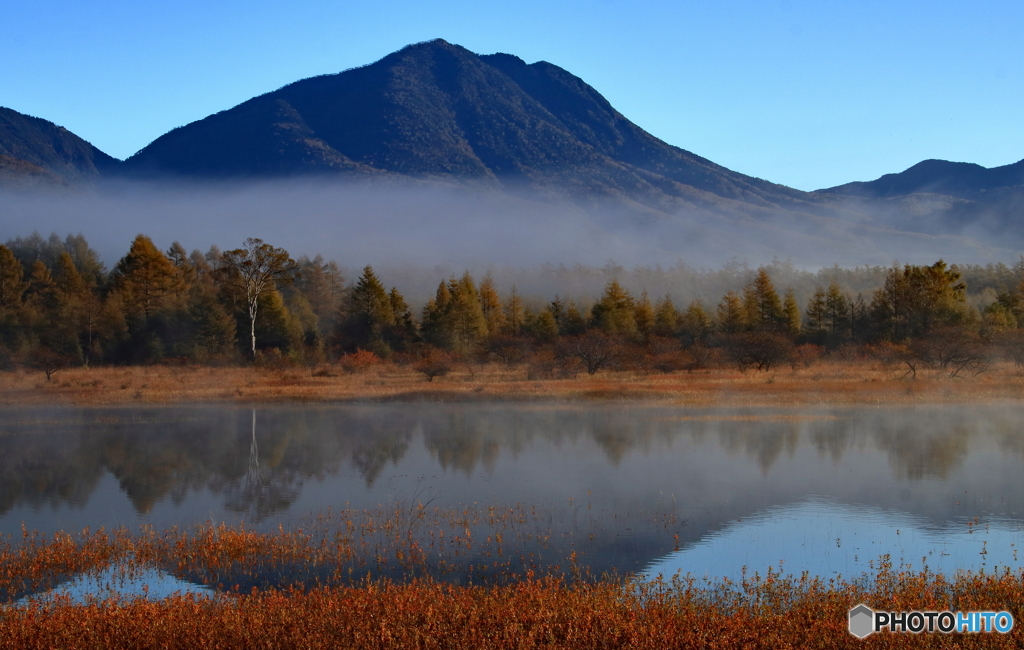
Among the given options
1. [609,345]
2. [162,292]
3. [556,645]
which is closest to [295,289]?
[162,292]

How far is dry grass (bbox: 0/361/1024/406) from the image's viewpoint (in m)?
A: 39.3

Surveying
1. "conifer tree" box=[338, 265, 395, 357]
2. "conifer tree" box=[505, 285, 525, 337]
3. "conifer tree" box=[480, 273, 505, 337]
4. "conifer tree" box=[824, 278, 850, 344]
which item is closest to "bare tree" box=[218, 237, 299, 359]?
"conifer tree" box=[338, 265, 395, 357]

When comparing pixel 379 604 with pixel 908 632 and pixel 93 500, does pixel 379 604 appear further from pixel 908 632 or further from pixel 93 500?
pixel 93 500

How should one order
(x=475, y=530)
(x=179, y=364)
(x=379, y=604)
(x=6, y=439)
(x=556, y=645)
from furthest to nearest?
1. (x=179, y=364)
2. (x=6, y=439)
3. (x=475, y=530)
4. (x=379, y=604)
5. (x=556, y=645)

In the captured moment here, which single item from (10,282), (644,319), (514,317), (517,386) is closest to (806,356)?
(644,319)

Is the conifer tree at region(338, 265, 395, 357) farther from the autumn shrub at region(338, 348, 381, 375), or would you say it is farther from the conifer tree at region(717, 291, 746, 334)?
the conifer tree at region(717, 291, 746, 334)

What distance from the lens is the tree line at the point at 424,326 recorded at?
189 feet

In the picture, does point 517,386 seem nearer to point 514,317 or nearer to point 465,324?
point 465,324

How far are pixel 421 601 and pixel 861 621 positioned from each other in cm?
505

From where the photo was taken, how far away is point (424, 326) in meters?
76.5

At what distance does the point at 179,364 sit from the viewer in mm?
61656

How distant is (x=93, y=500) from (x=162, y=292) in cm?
5858

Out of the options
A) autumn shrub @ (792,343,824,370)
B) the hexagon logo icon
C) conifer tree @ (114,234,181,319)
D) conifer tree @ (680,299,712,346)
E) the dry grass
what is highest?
conifer tree @ (114,234,181,319)

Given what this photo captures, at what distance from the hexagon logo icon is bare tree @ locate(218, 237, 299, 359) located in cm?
5908
